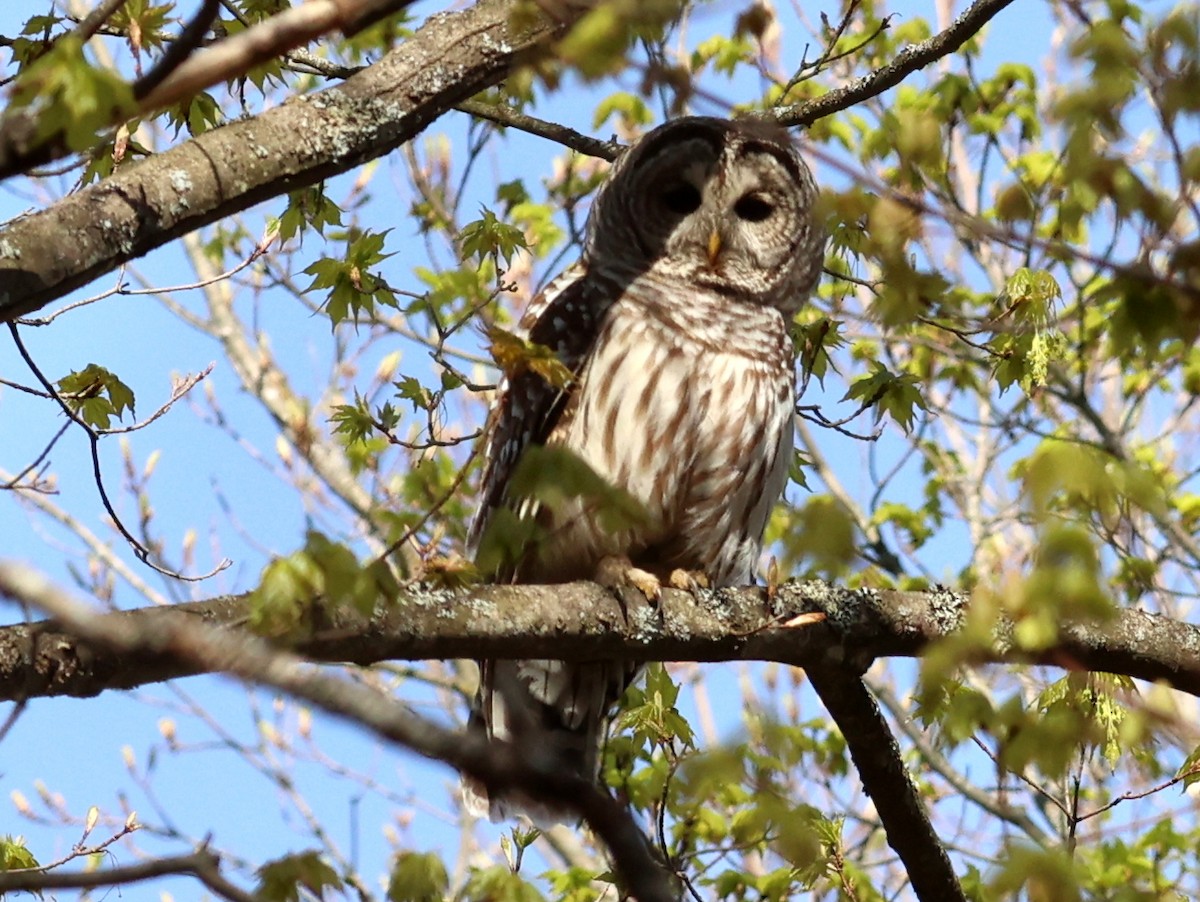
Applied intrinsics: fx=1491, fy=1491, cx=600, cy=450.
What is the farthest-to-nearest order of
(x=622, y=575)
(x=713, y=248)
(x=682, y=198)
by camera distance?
(x=682, y=198) < (x=713, y=248) < (x=622, y=575)

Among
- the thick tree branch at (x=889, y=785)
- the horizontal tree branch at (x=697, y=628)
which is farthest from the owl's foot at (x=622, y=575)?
the thick tree branch at (x=889, y=785)

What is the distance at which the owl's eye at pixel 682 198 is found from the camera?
5.66 metres

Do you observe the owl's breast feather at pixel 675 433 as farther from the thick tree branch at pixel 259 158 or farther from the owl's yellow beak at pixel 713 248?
the thick tree branch at pixel 259 158

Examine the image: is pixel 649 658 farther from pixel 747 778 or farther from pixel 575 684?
pixel 575 684

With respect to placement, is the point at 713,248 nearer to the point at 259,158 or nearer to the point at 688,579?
the point at 688,579

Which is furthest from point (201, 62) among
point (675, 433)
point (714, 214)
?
point (714, 214)

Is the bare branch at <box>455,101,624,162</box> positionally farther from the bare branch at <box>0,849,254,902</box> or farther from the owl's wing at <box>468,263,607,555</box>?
the bare branch at <box>0,849,254,902</box>

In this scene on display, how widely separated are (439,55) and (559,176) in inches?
264

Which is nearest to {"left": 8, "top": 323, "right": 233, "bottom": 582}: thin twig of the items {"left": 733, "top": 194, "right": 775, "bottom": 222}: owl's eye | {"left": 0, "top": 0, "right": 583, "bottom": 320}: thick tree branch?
{"left": 0, "top": 0, "right": 583, "bottom": 320}: thick tree branch

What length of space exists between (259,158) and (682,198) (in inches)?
101

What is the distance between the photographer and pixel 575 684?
516 cm

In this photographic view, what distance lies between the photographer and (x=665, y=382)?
4836 mm

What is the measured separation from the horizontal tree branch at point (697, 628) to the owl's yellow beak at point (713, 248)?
5.92ft

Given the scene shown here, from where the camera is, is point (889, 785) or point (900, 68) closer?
point (889, 785)
